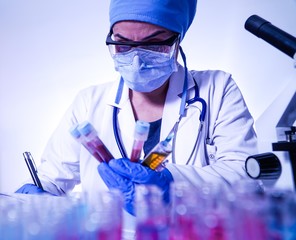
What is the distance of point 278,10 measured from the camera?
1231 millimetres

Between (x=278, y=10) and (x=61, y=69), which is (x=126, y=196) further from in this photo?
(x=61, y=69)

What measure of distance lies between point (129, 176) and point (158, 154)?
83 mm

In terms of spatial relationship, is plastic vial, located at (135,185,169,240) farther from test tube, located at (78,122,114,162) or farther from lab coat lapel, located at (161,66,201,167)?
lab coat lapel, located at (161,66,201,167)

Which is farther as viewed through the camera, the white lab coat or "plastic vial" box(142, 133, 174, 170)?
the white lab coat

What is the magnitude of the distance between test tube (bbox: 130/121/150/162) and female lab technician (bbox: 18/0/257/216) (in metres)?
0.12

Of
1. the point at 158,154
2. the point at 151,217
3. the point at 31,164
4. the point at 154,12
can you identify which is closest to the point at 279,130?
the point at 158,154

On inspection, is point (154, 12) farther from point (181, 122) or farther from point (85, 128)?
point (85, 128)

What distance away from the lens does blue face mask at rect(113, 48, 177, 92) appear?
951mm

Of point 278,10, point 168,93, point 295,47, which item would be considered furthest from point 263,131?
point 278,10

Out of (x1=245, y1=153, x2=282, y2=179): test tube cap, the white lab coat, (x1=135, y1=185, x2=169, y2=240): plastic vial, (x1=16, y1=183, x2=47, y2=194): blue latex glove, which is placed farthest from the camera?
the white lab coat

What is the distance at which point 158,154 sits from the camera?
659 mm

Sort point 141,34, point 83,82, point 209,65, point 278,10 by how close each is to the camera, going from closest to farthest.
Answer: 1. point 141,34
2. point 278,10
3. point 209,65
4. point 83,82

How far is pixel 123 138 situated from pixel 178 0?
471mm

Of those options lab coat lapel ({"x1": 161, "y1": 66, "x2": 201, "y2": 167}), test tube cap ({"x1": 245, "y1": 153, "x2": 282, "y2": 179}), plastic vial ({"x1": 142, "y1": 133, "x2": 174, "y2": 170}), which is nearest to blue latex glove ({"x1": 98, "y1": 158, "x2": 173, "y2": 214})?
plastic vial ({"x1": 142, "y1": 133, "x2": 174, "y2": 170})
